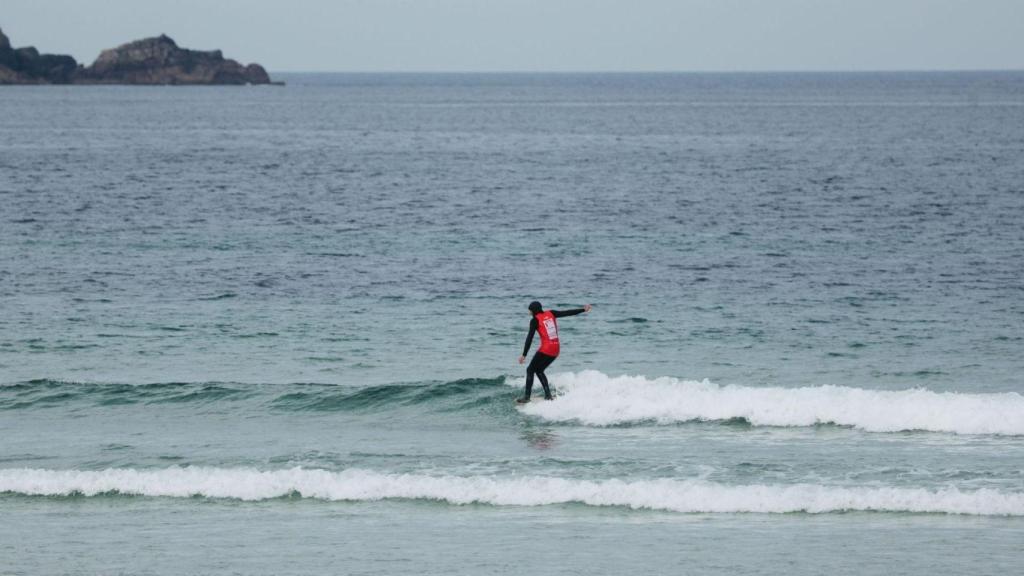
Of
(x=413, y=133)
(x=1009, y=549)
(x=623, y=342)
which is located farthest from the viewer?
(x=413, y=133)

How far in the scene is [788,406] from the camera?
21.3 metres

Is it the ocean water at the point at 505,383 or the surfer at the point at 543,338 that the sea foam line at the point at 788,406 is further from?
the surfer at the point at 543,338

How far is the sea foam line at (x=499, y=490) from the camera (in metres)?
16.3

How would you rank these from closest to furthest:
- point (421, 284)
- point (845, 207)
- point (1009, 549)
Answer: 1. point (1009, 549)
2. point (421, 284)
3. point (845, 207)

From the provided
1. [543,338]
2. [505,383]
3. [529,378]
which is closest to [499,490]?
[543,338]

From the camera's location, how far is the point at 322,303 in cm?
3178

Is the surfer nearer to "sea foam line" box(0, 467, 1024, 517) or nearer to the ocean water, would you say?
the ocean water

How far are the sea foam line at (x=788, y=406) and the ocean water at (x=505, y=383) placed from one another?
6cm

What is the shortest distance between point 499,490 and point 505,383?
6664mm

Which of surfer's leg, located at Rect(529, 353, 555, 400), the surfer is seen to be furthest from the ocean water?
the surfer

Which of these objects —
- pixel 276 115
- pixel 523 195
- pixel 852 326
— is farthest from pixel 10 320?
pixel 276 115

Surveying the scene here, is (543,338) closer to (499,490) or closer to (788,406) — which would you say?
(788,406)

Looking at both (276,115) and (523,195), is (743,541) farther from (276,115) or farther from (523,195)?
(276,115)

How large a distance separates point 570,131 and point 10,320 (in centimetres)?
9248
